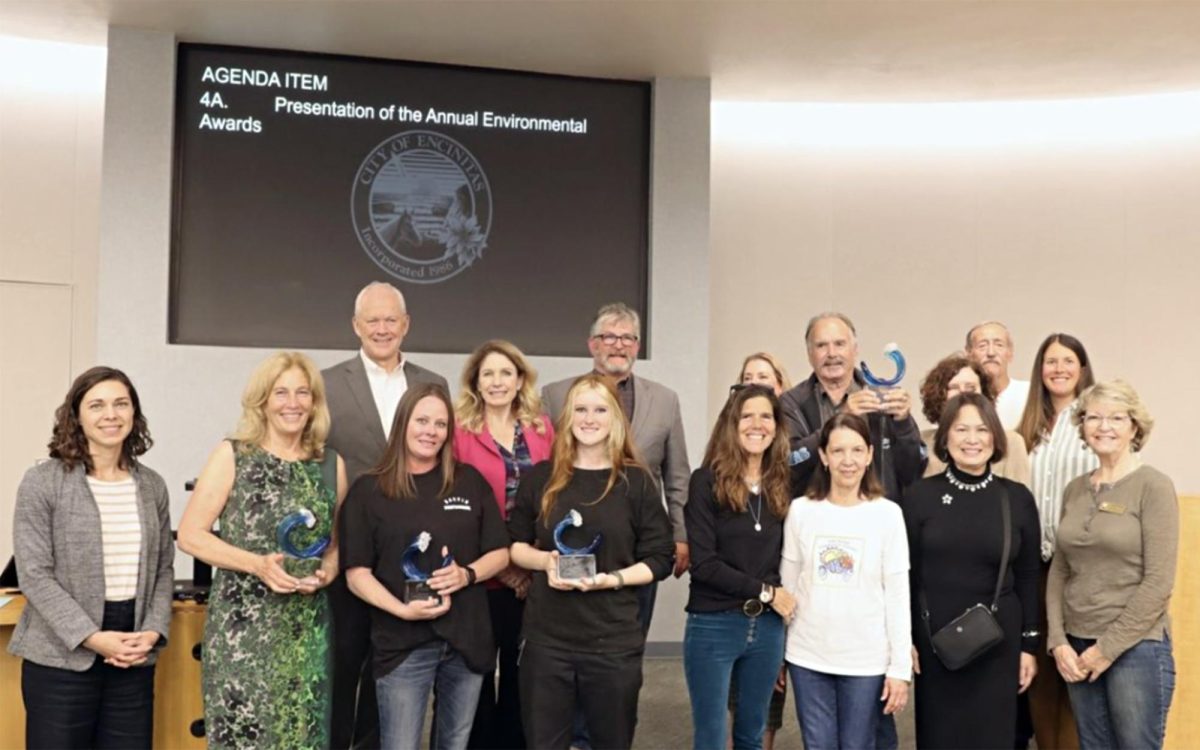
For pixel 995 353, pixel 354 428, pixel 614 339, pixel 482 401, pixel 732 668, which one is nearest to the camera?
pixel 732 668

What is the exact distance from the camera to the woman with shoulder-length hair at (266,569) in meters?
3.50

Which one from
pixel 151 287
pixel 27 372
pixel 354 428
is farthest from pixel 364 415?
pixel 27 372

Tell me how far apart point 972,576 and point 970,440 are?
1.40 feet

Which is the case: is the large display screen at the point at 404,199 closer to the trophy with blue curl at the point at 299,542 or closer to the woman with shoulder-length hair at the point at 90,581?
the woman with shoulder-length hair at the point at 90,581

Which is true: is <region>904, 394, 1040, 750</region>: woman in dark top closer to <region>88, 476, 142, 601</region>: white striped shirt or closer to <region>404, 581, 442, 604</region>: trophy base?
<region>404, 581, 442, 604</region>: trophy base

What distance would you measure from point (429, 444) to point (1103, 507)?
2164 mm

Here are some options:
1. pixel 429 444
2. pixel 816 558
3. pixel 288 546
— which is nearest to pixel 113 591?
pixel 288 546

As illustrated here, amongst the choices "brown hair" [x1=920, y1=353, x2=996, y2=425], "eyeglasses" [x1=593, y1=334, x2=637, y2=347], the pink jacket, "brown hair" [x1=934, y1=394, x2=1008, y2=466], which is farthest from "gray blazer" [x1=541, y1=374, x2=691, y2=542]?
"brown hair" [x1=934, y1=394, x2=1008, y2=466]

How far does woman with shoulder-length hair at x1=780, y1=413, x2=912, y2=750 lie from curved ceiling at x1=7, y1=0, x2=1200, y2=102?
2898 millimetres

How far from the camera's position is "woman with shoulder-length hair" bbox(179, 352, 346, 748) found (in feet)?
11.5

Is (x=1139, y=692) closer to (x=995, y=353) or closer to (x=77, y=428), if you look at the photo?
(x=995, y=353)

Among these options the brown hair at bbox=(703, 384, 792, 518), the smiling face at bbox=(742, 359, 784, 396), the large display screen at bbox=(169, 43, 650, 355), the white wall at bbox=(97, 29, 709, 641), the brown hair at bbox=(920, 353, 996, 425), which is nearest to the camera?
the brown hair at bbox=(703, 384, 792, 518)

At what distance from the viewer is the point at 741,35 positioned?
612cm

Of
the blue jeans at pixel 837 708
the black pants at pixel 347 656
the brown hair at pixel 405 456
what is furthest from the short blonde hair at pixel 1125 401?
the black pants at pixel 347 656
